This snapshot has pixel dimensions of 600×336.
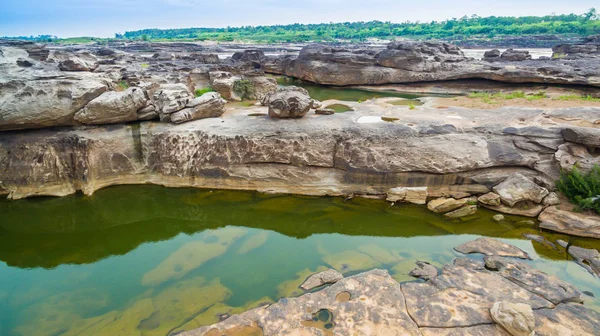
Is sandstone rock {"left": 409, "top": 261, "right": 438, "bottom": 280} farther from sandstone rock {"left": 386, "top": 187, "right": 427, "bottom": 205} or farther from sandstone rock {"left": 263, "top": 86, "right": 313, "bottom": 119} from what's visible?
sandstone rock {"left": 263, "top": 86, "right": 313, "bottom": 119}

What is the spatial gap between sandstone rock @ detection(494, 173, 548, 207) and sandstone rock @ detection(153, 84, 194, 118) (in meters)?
9.69

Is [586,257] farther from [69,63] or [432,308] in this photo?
[69,63]

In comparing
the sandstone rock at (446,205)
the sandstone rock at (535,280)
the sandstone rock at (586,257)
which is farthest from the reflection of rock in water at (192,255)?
the sandstone rock at (586,257)

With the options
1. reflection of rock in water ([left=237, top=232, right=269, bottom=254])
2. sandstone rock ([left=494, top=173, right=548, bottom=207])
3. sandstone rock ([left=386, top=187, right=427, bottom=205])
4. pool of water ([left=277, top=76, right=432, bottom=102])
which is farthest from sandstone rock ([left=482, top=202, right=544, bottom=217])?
pool of water ([left=277, top=76, right=432, bottom=102])

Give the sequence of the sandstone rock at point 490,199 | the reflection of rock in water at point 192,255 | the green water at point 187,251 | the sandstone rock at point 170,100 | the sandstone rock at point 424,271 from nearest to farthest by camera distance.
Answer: the green water at point 187,251 < the sandstone rock at point 424,271 < the reflection of rock in water at point 192,255 < the sandstone rock at point 490,199 < the sandstone rock at point 170,100

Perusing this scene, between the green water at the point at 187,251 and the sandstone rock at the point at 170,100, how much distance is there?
253 cm

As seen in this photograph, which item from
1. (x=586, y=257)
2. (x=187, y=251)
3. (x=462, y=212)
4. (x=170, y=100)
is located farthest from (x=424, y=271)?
(x=170, y=100)

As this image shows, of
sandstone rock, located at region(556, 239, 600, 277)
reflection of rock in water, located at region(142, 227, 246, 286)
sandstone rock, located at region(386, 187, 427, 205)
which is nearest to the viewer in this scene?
sandstone rock, located at region(556, 239, 600, 277)

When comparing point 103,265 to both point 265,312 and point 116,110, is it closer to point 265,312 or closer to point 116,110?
point 265,312

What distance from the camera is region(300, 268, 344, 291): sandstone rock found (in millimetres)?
6589

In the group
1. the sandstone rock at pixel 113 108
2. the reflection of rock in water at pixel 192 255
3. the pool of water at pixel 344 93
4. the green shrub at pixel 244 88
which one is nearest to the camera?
the reflection of rock in water at pixel 192 255

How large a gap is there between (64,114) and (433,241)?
422 inches

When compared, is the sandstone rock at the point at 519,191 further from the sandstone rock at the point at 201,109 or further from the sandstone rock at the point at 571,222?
the sandstone rock at the point at 201,109

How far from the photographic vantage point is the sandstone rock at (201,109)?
1086 cm
